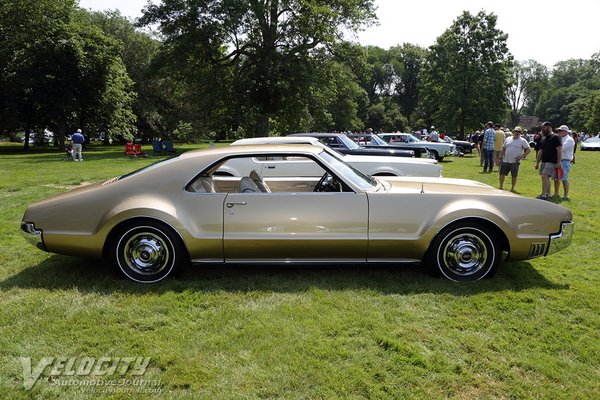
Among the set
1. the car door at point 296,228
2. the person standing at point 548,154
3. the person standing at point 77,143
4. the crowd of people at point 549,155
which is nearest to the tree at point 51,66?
the person standing at point 77,143

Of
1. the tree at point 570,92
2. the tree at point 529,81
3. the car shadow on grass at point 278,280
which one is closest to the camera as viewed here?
the car shadow on grass at point 278,280

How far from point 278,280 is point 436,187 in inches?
80.2

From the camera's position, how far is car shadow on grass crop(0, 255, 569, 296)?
168 inches

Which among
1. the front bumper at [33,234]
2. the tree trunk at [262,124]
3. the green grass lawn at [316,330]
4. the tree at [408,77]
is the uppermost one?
the tree at [408,77]

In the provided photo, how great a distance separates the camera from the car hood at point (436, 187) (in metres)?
4.61

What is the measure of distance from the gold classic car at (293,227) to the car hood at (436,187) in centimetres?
15

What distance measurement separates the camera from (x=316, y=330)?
3404mm

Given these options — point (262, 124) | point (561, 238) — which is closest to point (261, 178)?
point (561, 238)

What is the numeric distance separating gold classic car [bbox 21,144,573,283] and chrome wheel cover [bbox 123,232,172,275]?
10 millimetres

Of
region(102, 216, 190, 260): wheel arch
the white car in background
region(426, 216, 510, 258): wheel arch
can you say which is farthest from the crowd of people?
region(102, 216, 190, 260): wheel arch

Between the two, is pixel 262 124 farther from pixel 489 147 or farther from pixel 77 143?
pixel 489 147

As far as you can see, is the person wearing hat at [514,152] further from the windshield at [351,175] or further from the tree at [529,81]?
the tree at [529,81]

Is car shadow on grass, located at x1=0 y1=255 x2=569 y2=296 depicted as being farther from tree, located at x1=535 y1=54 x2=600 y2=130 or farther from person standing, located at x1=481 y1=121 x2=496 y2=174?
tree, located at x1=535 y1=54 x2=600 y2=130

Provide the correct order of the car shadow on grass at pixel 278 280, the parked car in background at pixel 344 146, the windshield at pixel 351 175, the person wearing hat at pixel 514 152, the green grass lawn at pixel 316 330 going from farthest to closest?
the parked car in background at pixel 344 146 < the person wearing hat at pixel 514 152 < the windshield at pixel 351 175 < the car shadow on grass at pixel 278 280 < the green grass lawn at pixel 316 330
